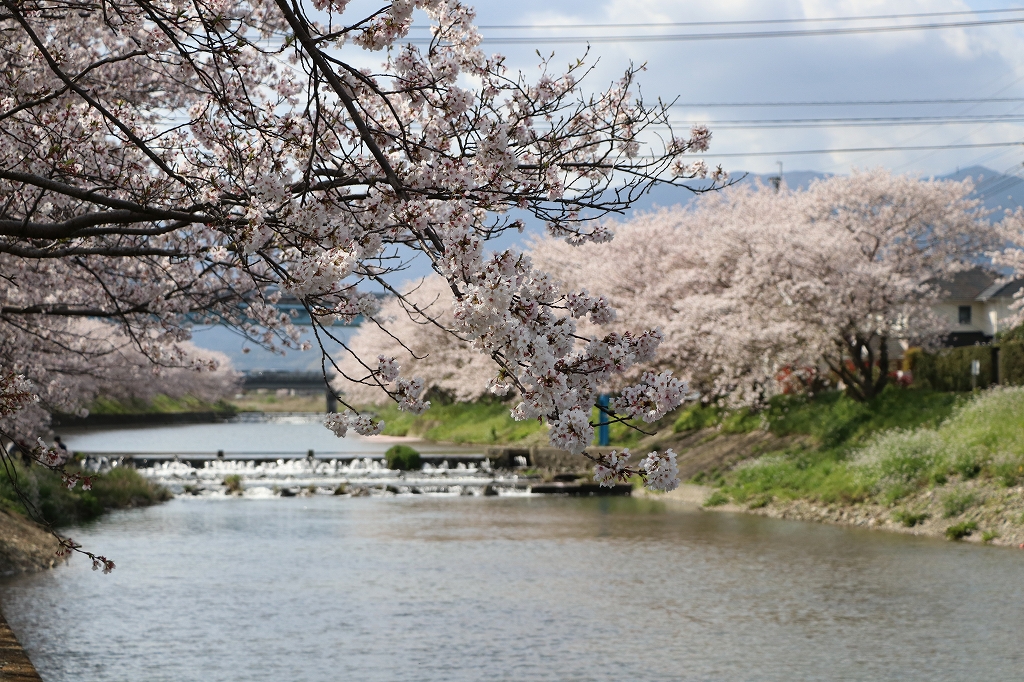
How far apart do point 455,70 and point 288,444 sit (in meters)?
49.5

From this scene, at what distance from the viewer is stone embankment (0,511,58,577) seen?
18062mm

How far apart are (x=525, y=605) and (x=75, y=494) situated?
14.3m

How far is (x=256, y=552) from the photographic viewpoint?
2048 centimetres

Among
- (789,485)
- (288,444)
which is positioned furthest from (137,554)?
(288,444)

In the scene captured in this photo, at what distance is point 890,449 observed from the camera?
2419 centimetres

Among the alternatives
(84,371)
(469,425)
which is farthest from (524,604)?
(469,425)

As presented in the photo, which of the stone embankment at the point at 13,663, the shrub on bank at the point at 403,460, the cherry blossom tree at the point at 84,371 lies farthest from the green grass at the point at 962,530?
the shrub on bank at the point at 403,460

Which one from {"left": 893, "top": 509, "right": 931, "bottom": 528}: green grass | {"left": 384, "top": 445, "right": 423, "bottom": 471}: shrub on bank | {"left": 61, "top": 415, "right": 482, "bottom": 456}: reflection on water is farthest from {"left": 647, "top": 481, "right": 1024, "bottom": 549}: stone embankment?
{"left": 61, "top": 415, "right": 482, "bottom": 456}: reflection on water

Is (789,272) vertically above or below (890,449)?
above

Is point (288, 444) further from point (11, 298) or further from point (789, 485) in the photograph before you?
point (11, 298)

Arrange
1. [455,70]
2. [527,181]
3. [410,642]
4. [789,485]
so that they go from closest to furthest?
1. [527,181]
2. [455,70]
3. [410,642]
4. [789,485]

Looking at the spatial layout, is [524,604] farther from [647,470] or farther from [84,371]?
[647,470]

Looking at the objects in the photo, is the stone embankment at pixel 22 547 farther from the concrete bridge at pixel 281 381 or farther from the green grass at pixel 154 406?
the concrete bridge at pixel 281 381

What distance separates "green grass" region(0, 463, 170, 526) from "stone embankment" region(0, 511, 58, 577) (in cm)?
30
